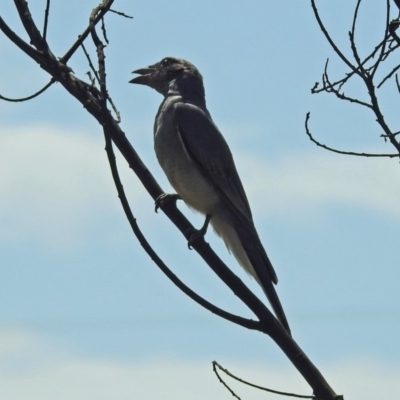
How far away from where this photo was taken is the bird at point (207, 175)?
7453 mm

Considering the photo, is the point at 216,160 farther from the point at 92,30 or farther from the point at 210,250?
the point at 92,30

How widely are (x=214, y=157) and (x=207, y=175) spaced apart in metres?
0.29

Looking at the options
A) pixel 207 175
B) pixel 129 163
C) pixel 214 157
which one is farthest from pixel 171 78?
pixel 129 163

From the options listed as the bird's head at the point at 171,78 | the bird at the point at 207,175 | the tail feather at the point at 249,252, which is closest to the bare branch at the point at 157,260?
the tail feather at the point at 249,252

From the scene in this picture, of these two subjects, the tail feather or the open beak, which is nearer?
the tail feather

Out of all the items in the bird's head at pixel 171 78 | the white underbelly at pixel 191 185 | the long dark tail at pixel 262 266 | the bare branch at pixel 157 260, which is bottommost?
the bare branch at pixel 157 260

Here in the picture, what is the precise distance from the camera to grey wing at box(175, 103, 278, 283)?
769 centimetres

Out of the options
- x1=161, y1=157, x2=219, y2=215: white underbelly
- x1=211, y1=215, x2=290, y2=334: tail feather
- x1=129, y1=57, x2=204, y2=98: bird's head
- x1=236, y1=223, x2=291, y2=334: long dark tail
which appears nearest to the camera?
x1=236, y1=223, x2=291, y2=334: long dark tail

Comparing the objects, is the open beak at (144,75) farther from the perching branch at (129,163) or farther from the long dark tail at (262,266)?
the perching branch at (129,163)

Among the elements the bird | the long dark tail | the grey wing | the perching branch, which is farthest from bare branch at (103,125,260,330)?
the grey wing

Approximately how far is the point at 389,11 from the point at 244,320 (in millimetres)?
1637

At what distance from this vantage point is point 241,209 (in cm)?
769

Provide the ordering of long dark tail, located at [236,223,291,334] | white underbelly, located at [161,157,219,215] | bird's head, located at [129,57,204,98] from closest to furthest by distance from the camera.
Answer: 1. long dark tail, located at [236,223,291,334]
2. white underbelly, located at [161,157,219,215]
3. bird's head, located at [129,57,204,98]

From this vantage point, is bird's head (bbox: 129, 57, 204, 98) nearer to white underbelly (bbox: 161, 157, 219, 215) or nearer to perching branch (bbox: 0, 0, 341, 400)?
white underbelly (bbox: 161, 157, 219, 215)
